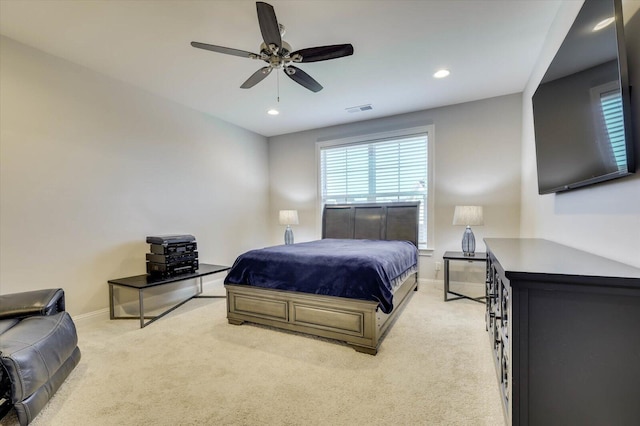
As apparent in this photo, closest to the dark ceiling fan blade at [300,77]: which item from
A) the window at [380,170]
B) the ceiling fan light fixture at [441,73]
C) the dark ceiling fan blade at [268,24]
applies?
the dark ceiling fan blade at [268,24]

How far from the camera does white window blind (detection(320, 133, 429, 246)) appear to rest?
445 cm

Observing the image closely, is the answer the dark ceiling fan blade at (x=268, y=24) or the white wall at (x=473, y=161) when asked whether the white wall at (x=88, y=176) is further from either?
the white wall at (x=473, y=161)

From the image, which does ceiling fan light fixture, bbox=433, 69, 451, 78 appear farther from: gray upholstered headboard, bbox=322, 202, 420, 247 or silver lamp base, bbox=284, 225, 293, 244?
silver lamp base, bbox=284, 225, 293, 244

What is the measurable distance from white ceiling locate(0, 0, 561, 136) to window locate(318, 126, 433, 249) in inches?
34.8

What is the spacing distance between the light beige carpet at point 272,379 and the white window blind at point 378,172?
225 cm

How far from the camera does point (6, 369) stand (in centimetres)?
144

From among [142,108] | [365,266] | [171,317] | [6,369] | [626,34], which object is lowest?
[171,317]

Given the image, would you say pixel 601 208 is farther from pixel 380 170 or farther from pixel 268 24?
pixel 380 170

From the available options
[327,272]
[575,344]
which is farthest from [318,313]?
[575,344]

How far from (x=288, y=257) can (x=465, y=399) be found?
5.60 feet

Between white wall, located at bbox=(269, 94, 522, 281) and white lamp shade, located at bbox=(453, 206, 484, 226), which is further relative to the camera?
white wall, located at bbox=(269, 94, 522, 281)

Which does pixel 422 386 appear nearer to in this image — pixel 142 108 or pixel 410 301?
pixel 410 301

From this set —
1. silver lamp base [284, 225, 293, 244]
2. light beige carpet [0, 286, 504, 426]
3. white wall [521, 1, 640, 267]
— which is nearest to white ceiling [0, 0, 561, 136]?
white wall [521, 1, 640, 267]

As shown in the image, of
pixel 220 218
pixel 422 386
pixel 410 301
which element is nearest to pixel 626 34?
pixel 422 386
